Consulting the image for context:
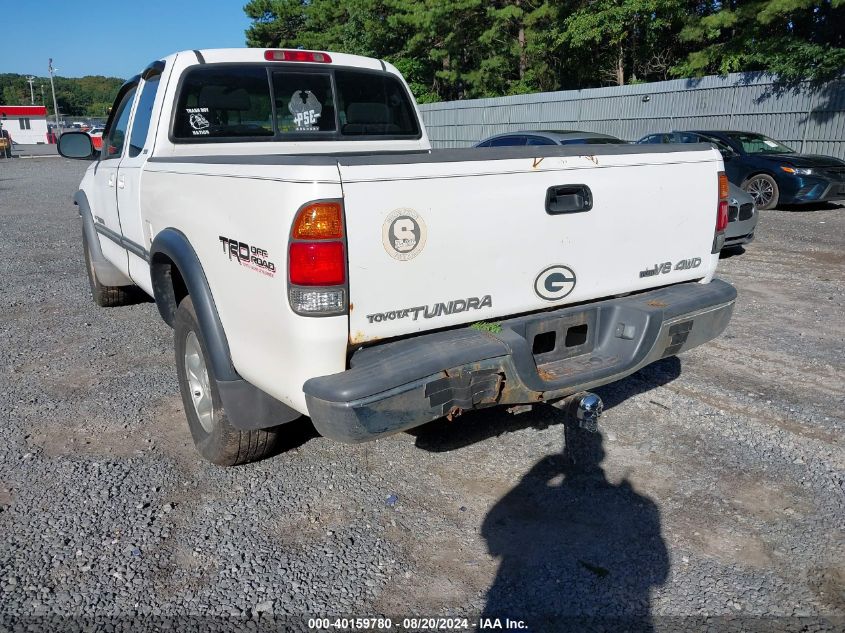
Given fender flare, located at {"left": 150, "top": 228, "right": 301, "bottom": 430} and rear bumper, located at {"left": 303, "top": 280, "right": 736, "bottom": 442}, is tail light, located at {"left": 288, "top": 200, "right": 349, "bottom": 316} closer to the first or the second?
rear bumper, located at {"left": 303, "top": 280, "right": 736, "bottom": 442}

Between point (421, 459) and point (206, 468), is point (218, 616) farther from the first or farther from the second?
point (421, 459)

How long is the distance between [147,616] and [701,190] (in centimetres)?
316

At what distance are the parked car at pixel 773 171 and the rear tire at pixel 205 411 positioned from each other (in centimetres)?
1148

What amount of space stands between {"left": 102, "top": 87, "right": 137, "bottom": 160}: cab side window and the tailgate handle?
3.29 meters

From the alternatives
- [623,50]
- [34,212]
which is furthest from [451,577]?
[623,50]

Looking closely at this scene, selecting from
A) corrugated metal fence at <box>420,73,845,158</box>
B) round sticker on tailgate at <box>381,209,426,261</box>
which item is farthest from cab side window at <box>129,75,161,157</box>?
corrugated metal fence at <box>420,73,845,158</box>

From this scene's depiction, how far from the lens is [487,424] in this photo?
4.11 metres

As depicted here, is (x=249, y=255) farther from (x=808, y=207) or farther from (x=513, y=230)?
(x=808, y=207)

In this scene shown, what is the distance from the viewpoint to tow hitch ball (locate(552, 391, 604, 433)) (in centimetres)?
314

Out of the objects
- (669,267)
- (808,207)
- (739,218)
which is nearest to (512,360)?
(669,267)

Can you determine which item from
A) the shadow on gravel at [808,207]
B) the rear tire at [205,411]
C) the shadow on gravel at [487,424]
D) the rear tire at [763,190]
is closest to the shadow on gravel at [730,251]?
the rear tire at [763,190]

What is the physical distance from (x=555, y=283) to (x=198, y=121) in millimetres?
2552

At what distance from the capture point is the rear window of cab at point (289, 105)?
438 cm

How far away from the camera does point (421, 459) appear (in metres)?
3.73
